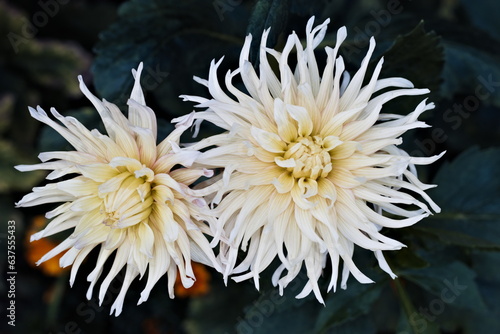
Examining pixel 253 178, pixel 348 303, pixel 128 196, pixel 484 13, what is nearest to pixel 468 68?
pixel 484 13

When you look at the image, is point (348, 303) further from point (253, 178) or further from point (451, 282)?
point (253, 178)

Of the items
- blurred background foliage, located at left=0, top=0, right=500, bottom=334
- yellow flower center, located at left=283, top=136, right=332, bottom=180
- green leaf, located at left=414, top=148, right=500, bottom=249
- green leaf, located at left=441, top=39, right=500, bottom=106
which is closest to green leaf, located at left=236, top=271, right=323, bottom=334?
blurred background foliage, located at left=0, top=0, right=500, bottom=334

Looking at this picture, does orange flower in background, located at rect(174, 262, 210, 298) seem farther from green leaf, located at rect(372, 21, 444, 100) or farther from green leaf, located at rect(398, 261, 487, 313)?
green leaf, located at rect(372, 21, 444, 100)

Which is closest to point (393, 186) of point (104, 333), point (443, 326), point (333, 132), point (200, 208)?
point (333, 132)

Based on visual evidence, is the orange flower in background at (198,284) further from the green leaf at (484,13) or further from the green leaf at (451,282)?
the green leaf at (484,13)

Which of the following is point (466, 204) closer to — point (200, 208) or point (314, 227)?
point (314, 227)
